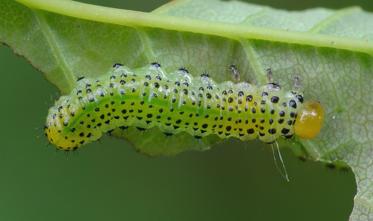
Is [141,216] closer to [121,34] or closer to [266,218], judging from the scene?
[266,218]

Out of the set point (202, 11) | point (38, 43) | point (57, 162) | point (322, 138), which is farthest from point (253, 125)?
point (57, 162)

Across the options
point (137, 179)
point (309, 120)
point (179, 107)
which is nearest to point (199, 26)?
point (179, 107)

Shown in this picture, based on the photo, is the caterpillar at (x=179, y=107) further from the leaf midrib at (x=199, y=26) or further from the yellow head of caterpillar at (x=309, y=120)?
the leaf midrib at (x=199, y=26)

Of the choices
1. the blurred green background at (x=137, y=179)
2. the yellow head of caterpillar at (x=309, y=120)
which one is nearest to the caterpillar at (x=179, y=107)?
the yellow head of caterpillar at (x=309, y=120)

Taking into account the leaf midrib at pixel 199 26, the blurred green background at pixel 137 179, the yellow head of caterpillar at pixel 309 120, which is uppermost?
the leaf midrib at pixel 199 26

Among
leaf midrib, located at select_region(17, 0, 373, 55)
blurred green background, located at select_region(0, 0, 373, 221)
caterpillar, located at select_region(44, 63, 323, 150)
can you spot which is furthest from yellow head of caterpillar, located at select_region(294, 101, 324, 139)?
blurred green background, located at select_region(0, 0, 373, 221)

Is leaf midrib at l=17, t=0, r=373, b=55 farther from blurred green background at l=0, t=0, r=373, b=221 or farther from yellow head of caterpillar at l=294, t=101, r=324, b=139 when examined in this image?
blurred green background at l=0, t=0, r=373, b=221
